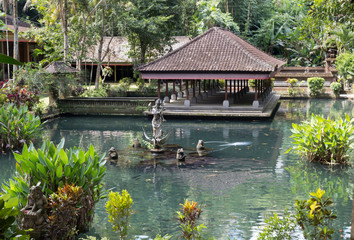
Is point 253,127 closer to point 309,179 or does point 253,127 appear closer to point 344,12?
point 309,179

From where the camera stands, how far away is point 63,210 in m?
6.44

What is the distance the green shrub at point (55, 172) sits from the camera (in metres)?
6.93

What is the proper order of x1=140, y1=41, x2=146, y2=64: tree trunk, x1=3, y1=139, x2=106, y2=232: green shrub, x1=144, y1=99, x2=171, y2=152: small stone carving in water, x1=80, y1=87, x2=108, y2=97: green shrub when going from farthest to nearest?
x1=140, y1=41, x2=146, y2=64: tree trunk → x1=80, y1=87, x2=108, y2=97: green shrub → x1=144, y1=99, x2=171, y2=152: small stone carving in water → x1=3, y1=139, x2=106, y2=232: green shrub

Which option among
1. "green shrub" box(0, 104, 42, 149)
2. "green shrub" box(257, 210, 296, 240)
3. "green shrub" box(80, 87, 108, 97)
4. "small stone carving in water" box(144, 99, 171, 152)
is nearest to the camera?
"green shrub" box(257, 210, 296, 240)

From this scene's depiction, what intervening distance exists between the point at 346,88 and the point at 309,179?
24939 millimetres

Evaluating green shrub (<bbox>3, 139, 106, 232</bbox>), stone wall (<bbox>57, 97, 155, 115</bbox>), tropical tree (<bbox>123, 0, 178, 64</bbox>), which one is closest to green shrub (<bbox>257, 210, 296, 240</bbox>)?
green shrub (<bbox>3, 139, 106, 232</bbox>)

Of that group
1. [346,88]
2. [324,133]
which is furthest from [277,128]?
[346,88]

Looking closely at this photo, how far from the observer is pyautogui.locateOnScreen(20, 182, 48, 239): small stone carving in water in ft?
21.3

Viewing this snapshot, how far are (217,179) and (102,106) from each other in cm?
1461

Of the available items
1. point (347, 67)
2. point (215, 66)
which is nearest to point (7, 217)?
point (215, 66)

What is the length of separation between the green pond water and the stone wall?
176 inches

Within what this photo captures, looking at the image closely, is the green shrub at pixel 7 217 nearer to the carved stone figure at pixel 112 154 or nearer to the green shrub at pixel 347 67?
the carved stone figure at pixel 112 154

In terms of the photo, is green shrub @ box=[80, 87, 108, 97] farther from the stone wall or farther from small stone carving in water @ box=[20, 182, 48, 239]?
small stone carving in water @ box=[20, 182, 48, 239]

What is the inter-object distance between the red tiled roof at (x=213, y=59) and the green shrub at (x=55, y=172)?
17205 mm
